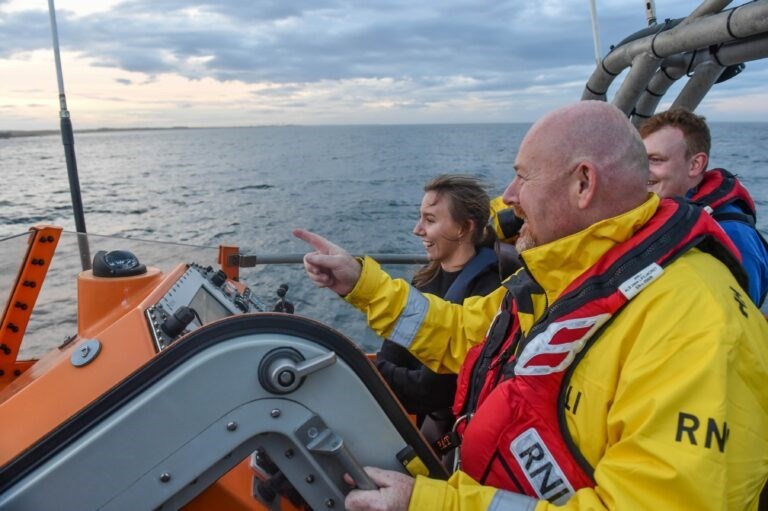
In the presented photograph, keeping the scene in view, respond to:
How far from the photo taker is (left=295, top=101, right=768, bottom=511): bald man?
1.16 metres

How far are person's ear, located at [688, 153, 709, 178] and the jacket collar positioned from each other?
1.59 metres

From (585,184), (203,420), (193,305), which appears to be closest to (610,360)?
(585,184)

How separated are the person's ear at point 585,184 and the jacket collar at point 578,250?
0.07m

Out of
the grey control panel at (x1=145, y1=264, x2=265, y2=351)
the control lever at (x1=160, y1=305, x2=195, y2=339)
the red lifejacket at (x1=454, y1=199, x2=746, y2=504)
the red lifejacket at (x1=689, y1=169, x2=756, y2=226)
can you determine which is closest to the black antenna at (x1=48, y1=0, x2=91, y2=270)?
the grey control panel at (x1=145, y1=264, x2=265, y2=351)

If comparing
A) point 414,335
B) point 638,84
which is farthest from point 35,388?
point 638,84

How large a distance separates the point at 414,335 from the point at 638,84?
3024 mm

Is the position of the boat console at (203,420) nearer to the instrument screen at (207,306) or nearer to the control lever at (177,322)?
the control lever at (177,322)

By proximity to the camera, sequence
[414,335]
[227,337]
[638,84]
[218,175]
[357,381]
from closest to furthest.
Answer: [227,337], [357,381], [414,335], [638,84], [218,175]

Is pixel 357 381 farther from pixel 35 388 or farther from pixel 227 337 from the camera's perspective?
pixel 35 388

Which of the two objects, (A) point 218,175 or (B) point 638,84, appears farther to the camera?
(A) point 218,175

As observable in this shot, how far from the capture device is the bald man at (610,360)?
1163mm

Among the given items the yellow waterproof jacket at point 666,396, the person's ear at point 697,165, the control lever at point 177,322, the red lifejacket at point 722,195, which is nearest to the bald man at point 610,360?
the yellow waterproof jacket at point 666,396

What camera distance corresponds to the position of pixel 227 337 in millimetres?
1406

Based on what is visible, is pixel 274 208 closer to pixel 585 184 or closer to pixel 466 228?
pixel 466 228
